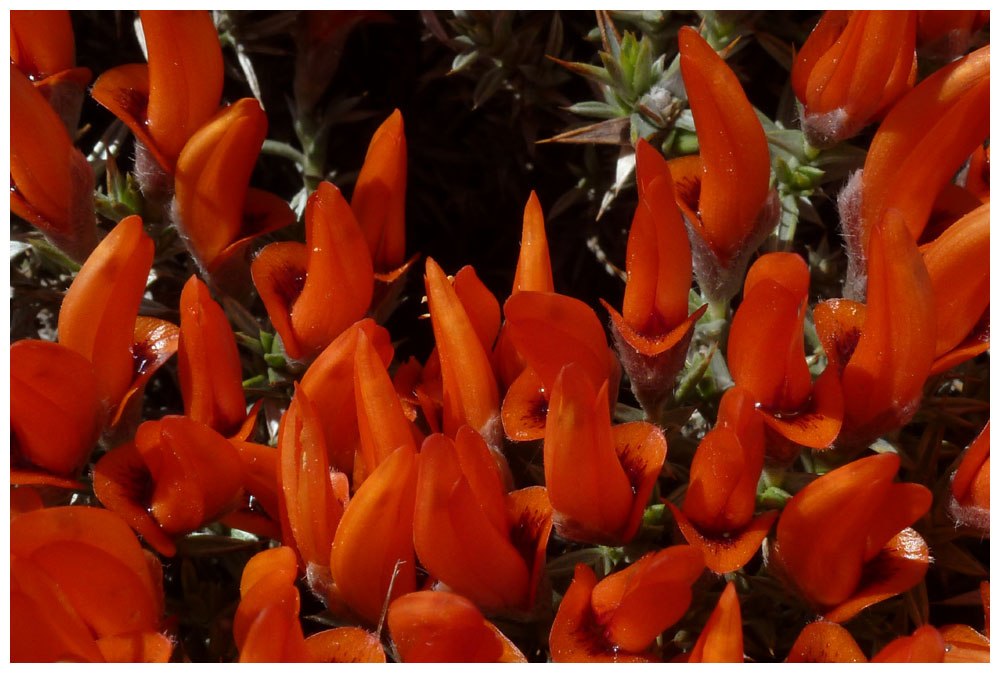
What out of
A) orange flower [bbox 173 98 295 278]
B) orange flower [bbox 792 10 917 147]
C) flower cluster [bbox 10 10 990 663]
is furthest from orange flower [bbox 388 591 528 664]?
orange flower [bbox 792 10 917 147]

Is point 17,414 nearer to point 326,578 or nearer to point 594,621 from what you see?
point 326,578

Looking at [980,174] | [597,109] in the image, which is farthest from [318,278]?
[980,174]

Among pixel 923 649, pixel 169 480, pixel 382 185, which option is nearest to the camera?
pixel 923 649

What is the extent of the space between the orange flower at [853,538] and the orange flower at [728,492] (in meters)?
0.02

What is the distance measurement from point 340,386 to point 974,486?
40cm

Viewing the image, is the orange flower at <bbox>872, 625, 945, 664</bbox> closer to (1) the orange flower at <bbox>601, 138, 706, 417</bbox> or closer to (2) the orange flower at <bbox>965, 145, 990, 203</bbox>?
(1) the orange flower at <bbox>601, 138, 706, 417</bbox>

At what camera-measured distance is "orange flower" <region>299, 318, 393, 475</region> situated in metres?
0.63

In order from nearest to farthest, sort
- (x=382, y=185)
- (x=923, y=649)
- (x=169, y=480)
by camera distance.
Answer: (x=923, y=649) → (x=169, y=480) → (x=382, y=185)

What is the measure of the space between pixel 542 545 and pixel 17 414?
33 cm

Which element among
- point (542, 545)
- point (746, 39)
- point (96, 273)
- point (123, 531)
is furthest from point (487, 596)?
point (746, 39)

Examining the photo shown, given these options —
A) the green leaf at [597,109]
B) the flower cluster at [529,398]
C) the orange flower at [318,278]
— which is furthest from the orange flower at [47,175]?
the green leaf at [597,109]

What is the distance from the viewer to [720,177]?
657 millimetres

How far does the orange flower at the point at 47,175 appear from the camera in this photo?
0.68m

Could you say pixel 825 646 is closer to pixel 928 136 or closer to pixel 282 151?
pixel 928 136
